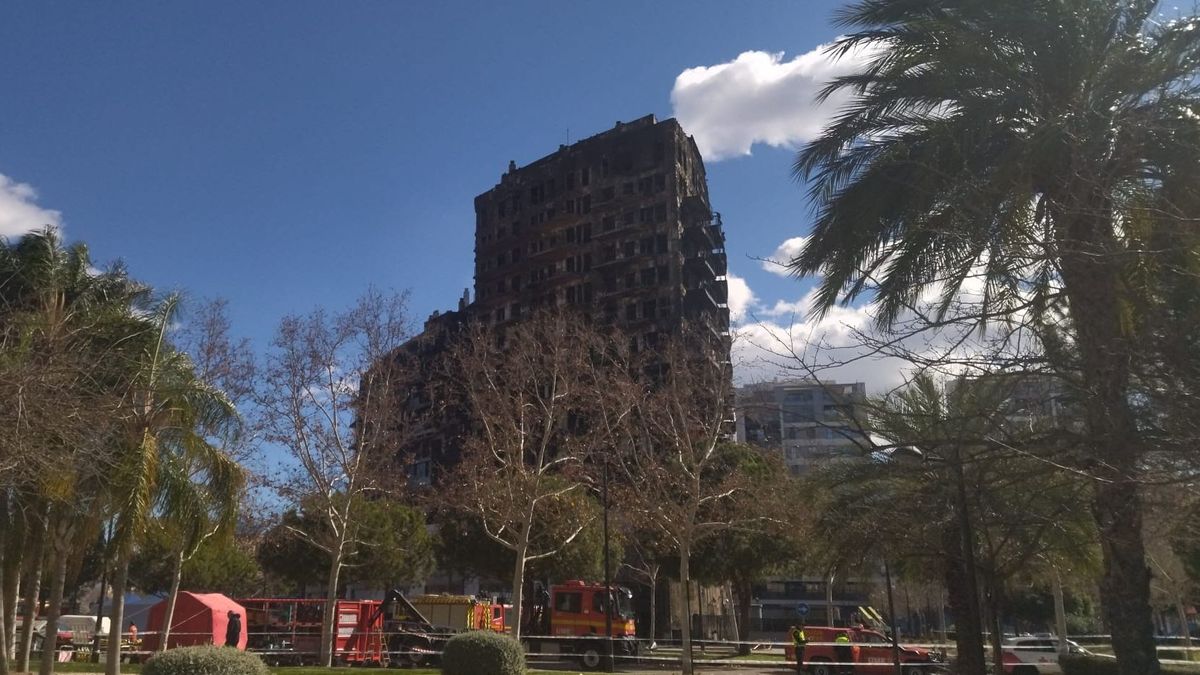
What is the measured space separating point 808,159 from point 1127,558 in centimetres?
660

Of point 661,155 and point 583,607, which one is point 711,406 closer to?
point 583,607

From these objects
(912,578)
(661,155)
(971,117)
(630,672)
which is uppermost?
(661,155)

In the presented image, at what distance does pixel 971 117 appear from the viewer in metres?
11.8

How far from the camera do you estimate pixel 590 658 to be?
1209 inches

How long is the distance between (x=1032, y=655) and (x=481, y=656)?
20.4 metres

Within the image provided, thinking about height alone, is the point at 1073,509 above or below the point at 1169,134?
below

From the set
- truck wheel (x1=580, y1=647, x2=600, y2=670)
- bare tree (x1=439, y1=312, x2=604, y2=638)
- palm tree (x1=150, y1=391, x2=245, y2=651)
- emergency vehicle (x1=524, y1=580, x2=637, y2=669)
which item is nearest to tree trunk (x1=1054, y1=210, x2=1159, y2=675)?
palm tree (x1=150, y1=391, x2=245, y2=651)

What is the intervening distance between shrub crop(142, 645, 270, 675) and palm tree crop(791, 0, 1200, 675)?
Answer: 924 cm

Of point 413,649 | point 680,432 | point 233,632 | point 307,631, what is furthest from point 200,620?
point 680,432

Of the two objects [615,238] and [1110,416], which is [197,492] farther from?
[615,238]

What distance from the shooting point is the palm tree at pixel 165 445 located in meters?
16.8

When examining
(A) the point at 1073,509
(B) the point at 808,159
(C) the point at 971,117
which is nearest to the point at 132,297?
(B) the point at 808,159

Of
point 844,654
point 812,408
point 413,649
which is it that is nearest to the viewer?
point 812,408

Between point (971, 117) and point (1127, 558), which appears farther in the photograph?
point (971, 117)
